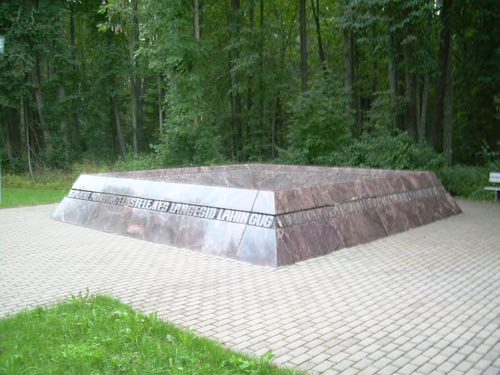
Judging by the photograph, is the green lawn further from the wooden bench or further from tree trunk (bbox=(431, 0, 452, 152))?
tree trunk (bbox=(431, 0, 452, 152))

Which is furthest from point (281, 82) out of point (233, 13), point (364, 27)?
point (364, 27)

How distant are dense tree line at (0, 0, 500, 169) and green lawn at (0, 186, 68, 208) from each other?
13.2ft

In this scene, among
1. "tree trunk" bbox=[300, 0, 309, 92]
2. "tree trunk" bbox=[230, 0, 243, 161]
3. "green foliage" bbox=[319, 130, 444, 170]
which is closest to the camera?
"green foliage" bbox=[319, 130, 444, 170]

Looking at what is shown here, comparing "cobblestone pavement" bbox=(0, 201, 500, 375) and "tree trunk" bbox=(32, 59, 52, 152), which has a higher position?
"tree trunk" bbox=(32, 59, 52, 152)

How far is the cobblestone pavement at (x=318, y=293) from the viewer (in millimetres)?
3965

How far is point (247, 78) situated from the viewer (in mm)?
25203

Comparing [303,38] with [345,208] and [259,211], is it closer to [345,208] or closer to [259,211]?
[345,208]

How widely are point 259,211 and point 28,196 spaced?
10640 millimetres

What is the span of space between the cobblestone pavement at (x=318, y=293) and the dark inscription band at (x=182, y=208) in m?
0.66

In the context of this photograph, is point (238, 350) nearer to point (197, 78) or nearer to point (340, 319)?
point (340, 319)

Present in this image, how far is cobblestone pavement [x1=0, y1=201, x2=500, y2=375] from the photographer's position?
3.96 m

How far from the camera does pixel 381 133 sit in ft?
55.3

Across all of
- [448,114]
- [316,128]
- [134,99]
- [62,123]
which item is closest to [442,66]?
[448,114]

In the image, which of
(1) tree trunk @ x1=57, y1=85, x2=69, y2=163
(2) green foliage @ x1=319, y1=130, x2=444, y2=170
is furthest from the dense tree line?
(2) green foliage @ x1=319, y1=130, x2=444, y2=170
